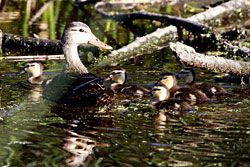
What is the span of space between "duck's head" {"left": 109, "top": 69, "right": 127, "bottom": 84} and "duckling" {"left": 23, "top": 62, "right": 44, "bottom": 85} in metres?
0.77

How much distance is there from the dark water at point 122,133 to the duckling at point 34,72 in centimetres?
29

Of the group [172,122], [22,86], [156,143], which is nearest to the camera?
[156,143]

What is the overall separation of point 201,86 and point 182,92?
23 cm

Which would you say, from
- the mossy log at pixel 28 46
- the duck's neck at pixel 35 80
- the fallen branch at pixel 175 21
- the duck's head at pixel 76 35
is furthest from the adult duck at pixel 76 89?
the fallen branch at pixel 175 21

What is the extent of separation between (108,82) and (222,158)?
306 centimetres

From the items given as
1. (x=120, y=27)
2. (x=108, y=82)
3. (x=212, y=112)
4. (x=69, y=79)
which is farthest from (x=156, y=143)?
(x=120, y=27)

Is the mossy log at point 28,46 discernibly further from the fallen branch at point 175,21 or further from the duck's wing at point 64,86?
the duck's wing at point 64,86

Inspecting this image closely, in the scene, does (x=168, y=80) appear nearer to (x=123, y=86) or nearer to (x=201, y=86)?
(x=201, y=86)

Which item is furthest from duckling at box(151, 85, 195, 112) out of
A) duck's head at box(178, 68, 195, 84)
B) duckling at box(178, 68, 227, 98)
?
duck's head at box(178, 68, 195, 84)

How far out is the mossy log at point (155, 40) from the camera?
9266mm

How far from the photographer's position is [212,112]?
6.74m

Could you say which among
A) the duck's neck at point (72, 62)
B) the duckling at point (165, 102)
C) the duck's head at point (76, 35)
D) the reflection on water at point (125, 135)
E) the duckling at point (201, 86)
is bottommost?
the reflection on water at point (125, 135)

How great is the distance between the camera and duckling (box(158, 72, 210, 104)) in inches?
287

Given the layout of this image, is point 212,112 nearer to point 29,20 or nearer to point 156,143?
point 156,143
